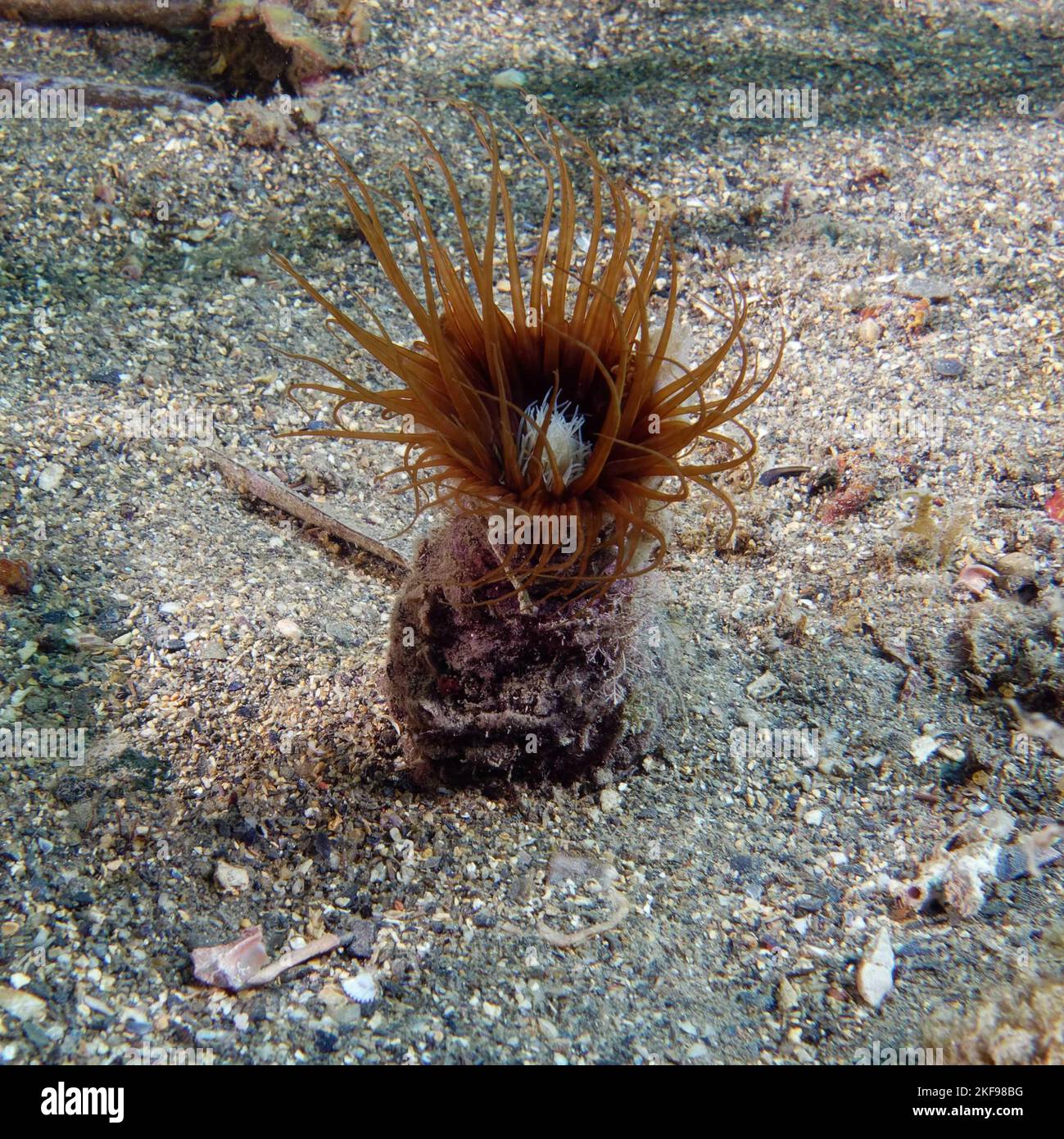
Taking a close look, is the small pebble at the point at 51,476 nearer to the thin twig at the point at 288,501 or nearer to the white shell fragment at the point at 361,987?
the thin twig at the point at 288,501

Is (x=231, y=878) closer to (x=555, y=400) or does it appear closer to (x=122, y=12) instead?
(x=555, y=400)

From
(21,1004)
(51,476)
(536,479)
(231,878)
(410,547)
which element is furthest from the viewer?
(410,547)

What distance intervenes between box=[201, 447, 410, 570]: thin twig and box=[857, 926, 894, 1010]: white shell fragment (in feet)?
8.64

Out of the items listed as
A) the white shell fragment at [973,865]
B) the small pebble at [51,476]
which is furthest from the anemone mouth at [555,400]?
the small pebble at [51,476]

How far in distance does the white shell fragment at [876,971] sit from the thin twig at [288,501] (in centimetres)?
263

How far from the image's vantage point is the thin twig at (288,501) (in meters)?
4.06

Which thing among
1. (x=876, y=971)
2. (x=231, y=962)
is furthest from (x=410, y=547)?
(x=876, y=971)

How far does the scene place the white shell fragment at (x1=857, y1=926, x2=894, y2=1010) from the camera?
237cm

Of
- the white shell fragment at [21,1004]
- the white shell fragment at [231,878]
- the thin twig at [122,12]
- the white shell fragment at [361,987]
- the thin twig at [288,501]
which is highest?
the thin twig at [122,12]

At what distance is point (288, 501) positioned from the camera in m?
4.16

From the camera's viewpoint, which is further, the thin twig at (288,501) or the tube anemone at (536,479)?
the thin twig at (288,501)

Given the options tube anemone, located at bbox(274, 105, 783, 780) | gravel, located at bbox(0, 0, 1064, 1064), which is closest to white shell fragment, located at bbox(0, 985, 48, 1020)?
gravel, located at bbox(0, 0, 1064, 1064)

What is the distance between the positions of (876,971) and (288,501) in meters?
3.36
